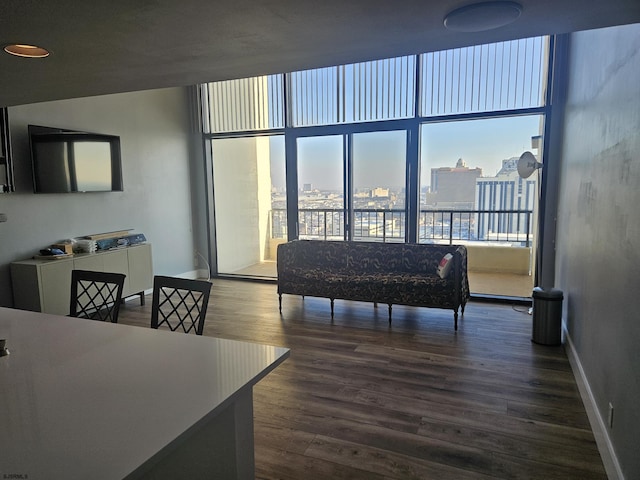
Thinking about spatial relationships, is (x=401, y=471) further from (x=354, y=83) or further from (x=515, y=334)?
(x=354, y=83)

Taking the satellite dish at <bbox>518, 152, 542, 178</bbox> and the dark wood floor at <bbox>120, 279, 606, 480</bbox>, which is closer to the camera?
the dark wood floor at <bbox>120, 279, 606, 480</bbox>

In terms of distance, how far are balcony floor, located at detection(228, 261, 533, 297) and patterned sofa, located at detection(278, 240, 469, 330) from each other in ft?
3.82

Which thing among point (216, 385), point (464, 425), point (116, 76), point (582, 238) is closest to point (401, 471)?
point (464, 425)

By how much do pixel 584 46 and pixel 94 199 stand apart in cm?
536

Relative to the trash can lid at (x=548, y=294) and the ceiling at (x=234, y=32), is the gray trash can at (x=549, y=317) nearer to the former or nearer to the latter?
the trash can lid at (x=548, y=294)

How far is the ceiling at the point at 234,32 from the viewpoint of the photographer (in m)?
1.42

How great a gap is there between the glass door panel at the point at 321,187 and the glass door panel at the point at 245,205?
1.61 ft

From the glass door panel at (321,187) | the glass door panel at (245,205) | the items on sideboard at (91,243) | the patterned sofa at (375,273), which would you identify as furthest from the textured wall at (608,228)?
the items on sideboard at (91,243)

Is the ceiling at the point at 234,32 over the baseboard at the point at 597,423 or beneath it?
over

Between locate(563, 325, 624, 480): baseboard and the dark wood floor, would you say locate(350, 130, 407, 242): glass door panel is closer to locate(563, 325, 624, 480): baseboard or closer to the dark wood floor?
the dark wood floor

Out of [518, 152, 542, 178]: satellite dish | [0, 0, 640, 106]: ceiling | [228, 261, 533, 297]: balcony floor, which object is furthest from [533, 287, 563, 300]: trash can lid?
[0, 0, 640, 106]: ceiling

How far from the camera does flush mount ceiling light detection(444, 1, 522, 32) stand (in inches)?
56.9

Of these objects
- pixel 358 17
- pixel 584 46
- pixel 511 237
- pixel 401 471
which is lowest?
pixel 401 471

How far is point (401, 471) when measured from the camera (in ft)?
6.79
